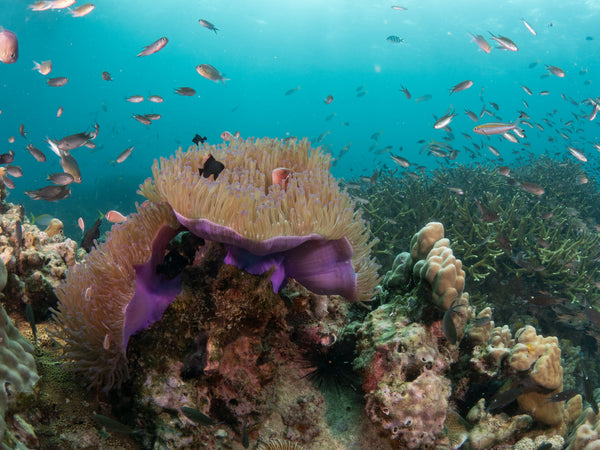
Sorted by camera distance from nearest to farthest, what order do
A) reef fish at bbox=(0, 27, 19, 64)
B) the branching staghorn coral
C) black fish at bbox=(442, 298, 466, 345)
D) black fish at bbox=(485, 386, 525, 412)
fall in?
1. black fish at bbox=(442, 298, 466, 345)
2. black fish at bbox=(485, 386, 525, 412)
3. reef fish at bbox=(0, 27, 19, 64)
4. the branching staghorn coral

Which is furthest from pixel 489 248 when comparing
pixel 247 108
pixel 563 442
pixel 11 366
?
pixel 247 108

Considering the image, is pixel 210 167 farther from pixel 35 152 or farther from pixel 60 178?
pixel 35 152

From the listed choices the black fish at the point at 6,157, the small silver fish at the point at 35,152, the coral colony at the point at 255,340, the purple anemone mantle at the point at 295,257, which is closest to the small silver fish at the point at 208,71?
the small silver fish at the point at 35,152

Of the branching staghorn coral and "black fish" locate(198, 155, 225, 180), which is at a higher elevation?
"black fish" locate(198, 155, 225, 180)

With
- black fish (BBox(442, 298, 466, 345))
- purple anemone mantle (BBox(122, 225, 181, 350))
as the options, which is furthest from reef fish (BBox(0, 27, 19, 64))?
black fish (BBox(442, 298, 466, 345))

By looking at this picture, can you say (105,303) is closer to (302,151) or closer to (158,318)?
(158,318)

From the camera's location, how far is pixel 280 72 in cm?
8956

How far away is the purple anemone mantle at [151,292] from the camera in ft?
6.95

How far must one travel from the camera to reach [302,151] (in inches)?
111

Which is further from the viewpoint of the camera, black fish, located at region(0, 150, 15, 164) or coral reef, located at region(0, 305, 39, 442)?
black fish, located at region(0, 150, 15, 164)

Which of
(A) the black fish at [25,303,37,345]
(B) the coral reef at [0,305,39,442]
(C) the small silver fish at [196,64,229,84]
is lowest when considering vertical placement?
(C) the small silver fish at [196,64,229,84]

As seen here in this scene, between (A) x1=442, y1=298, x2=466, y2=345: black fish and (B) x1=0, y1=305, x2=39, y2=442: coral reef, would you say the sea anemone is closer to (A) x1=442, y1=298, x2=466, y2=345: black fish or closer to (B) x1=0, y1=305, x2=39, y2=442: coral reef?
(B) x1=0, y1=305, x2=39, y2=442: coral reef

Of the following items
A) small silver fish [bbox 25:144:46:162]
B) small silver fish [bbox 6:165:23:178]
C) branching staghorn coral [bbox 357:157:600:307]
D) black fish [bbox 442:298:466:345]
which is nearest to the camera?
black fish [bbox 442:298:466:345]

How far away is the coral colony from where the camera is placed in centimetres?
209
